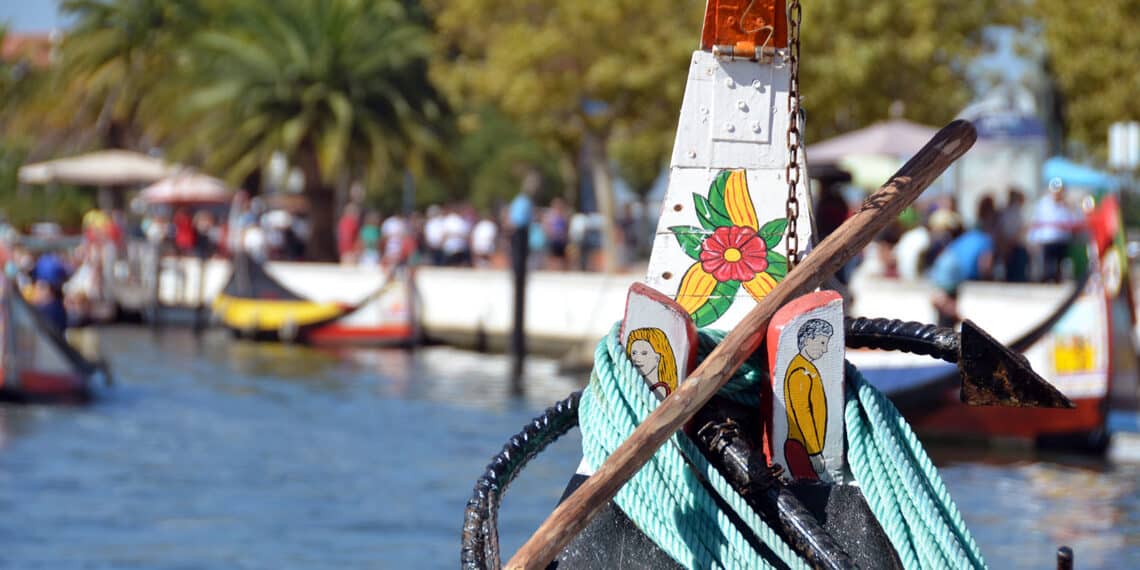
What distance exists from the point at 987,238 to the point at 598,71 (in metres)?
12.1

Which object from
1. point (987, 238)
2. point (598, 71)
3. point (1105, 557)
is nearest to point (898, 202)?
point (1105, 557)

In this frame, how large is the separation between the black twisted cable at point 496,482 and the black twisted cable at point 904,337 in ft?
2.44

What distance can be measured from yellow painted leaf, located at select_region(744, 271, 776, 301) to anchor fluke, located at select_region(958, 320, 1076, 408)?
518mm

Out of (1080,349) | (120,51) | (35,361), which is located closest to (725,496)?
(1080,349)

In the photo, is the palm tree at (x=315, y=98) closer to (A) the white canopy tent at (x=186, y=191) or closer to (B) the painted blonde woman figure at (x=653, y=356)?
(A) the white canopy tent at (x=186, y=191)

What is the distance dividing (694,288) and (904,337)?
1.77ft

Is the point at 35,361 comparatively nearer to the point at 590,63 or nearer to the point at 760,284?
the point at 760,284

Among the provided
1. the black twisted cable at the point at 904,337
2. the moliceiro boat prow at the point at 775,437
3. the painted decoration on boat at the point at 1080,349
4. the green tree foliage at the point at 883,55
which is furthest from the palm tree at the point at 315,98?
the moliceiro boat prow at the point at 775,437

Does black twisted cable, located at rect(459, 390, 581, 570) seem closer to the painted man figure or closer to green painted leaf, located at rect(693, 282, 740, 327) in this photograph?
green painted leaf, located at rect(693, 282, 740, 327)

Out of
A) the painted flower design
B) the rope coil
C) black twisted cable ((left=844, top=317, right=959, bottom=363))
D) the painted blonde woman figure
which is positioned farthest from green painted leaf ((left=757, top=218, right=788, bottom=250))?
the painted blonde woman figure

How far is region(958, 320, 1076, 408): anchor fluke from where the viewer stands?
3977mm

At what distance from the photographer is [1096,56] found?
97.1 ft

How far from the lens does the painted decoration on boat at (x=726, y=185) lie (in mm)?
4324

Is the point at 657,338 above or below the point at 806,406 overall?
above
